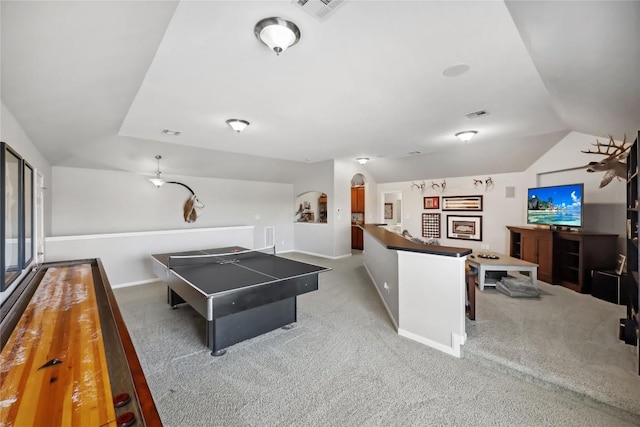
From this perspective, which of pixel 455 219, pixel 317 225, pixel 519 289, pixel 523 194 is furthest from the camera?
pixel 317 225

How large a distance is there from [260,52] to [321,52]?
48 centimetres

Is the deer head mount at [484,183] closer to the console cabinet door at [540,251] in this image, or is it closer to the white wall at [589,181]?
the white wall at [589,181]

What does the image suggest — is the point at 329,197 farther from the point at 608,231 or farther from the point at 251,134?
the point at 608,231

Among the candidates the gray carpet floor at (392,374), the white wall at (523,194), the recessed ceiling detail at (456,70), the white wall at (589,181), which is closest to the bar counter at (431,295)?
the gray carpet floor at (392,374)

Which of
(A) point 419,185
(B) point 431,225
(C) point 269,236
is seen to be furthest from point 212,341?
(A) point 419,185

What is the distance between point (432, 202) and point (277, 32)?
6582 mm

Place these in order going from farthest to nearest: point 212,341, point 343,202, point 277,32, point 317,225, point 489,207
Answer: point 317,225 → point 343,202 → point 489,207 → point 212,341 → point 277,32

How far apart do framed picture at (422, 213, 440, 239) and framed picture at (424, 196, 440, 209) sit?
0.22 metres

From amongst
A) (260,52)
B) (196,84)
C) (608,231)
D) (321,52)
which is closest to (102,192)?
(196,84)

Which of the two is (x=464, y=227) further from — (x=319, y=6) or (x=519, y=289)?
(x=319, y=6)

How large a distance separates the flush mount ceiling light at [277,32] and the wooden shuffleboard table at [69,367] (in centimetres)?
196

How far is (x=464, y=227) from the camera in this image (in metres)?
6.85

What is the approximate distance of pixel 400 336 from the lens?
295 cm

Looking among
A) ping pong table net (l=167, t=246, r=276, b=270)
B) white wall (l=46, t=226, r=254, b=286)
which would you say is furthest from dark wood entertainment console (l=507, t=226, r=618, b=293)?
white wall (l=46, t=226, r=254, b=286)
